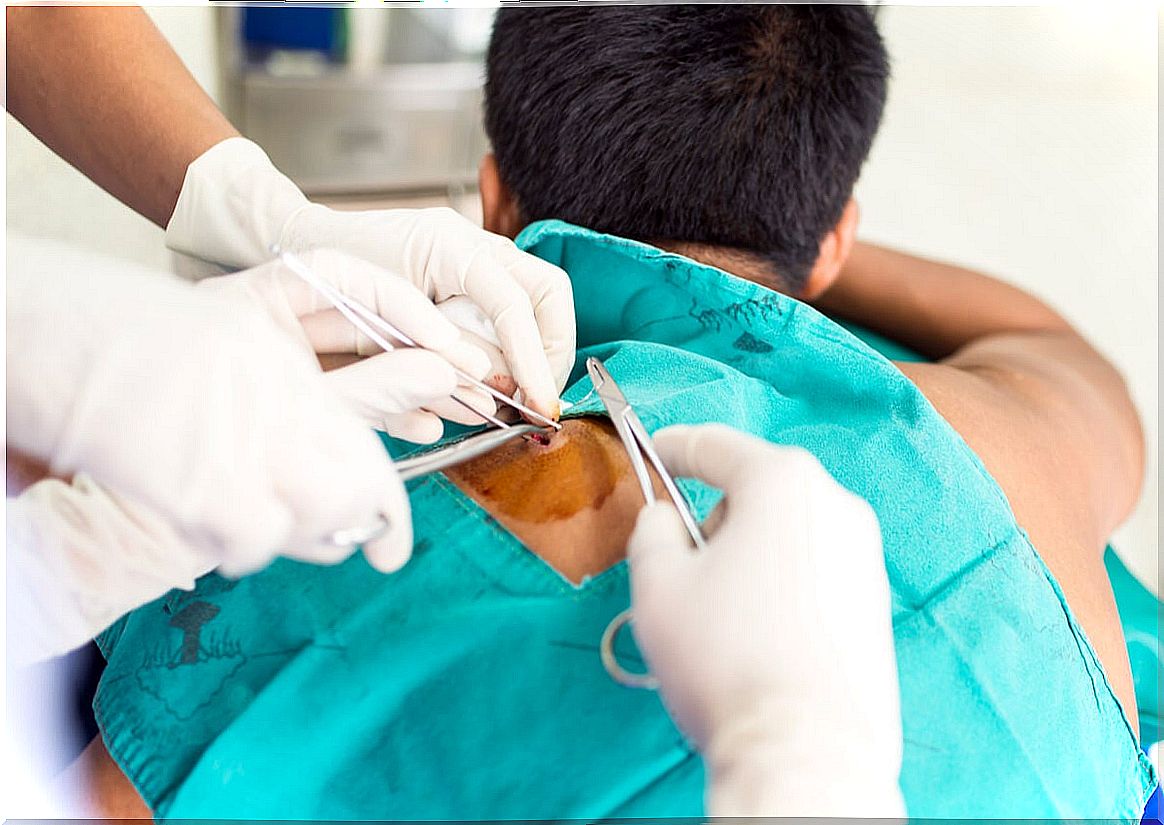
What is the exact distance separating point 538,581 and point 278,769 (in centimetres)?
23

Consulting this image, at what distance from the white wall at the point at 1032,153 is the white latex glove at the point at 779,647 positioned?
5.65 ft

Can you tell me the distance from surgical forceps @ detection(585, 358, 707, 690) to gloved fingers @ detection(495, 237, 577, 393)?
0.24 ft

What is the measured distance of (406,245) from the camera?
38.9 inches

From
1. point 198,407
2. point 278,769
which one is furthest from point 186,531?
point 278,769

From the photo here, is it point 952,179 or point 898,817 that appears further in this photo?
point 952,179

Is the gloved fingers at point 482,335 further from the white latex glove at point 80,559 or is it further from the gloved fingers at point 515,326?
the white latex glove at point 80,559

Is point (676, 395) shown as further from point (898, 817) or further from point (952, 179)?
point (952, 179)

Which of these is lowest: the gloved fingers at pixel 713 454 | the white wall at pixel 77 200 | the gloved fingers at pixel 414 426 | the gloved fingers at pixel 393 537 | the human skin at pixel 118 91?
the white wall at pixel 77 200

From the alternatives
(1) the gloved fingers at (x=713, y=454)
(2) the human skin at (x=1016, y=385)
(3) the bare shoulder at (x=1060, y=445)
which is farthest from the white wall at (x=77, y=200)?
(3) the bare shoulder at (x=1060, y=445)

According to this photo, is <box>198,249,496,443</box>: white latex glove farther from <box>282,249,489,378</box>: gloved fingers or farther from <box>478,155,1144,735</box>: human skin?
<box>478,155,1144,735</box>: human skin

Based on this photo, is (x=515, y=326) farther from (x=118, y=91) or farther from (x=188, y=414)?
(x=118, y=91)

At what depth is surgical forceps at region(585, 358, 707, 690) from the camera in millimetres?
661

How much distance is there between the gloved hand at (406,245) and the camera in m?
0.90

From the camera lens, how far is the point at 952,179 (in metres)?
2.27
